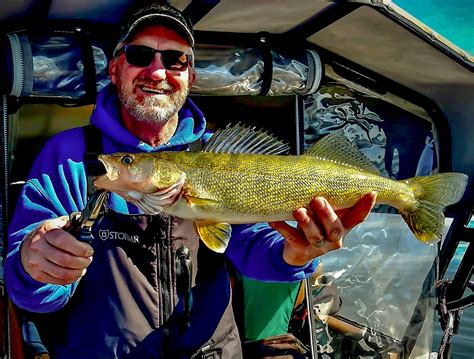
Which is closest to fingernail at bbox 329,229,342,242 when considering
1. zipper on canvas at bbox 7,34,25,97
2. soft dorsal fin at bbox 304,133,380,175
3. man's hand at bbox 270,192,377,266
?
man's hand at bbox 270,192,377,266

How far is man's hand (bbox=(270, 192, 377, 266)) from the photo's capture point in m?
2.75

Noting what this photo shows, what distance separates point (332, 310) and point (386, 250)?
0.63 metres

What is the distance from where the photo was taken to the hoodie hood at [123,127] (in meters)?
3.12

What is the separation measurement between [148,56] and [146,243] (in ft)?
2.93

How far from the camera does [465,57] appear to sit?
4020mm

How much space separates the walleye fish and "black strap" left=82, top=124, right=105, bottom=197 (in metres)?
0.49

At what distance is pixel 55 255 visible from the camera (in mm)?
2375

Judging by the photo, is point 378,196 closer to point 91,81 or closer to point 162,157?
point 162,157

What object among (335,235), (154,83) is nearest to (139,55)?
(154,83)

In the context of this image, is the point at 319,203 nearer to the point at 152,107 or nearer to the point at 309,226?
the point at 309,226

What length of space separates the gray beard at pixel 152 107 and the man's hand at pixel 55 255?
30.4 inches

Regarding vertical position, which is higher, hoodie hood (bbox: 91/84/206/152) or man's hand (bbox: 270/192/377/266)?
hoodie hood (bbox: 91/84/206/152)

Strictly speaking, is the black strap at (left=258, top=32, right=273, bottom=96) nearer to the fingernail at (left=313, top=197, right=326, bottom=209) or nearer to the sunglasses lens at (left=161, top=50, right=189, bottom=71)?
the sunglasses lens at (left=161, top=50, right=189, bottom=71)

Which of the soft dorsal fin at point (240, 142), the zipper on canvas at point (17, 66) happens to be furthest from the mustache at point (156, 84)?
the zipper on canvas at point (17, 66)
